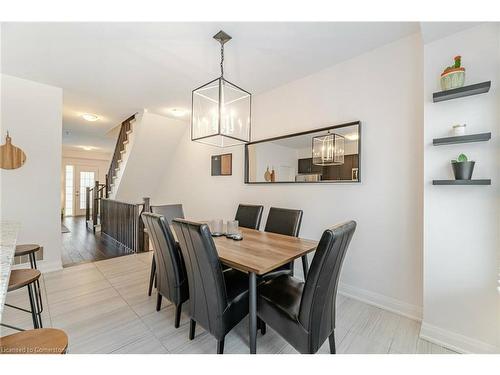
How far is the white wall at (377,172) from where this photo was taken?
208 centimetres

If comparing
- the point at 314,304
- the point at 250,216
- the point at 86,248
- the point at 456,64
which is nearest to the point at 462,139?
the point at 456,64

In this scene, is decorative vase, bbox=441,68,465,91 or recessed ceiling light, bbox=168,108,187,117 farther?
recessed ceiling light, bbox=168,108,187,117

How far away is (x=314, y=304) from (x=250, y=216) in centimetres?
176

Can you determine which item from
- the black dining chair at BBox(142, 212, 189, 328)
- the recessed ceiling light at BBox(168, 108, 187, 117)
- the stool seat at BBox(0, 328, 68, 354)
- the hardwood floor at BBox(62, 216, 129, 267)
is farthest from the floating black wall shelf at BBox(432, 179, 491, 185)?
the hardwood floor at BBox(62, 216, 129, 267)

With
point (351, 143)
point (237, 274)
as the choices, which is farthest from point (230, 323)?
point (351, 143)

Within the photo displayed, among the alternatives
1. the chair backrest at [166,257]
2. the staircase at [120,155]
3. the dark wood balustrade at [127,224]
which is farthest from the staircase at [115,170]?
the chair backrest at [166,257]

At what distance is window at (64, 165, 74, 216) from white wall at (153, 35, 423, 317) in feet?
28.6

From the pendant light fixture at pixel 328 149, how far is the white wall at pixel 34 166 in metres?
3.56

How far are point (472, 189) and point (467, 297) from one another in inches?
31.1

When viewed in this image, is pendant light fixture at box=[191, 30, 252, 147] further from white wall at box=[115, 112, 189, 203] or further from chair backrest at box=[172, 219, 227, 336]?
white wall at box=[115, 112, 189, 203]

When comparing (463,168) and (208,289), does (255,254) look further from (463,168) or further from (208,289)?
(463,168)

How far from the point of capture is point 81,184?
8.53 meters

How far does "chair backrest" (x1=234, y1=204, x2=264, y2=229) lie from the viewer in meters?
2.87
